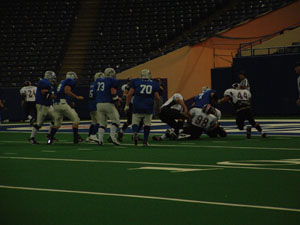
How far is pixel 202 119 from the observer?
59.1ft

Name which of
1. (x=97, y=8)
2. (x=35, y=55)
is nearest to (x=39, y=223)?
(x=35, y=55)

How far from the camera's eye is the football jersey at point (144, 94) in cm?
1602

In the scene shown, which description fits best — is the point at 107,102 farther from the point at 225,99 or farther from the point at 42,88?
the point at 225,99

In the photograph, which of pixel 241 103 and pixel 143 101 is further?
pixel 241 103

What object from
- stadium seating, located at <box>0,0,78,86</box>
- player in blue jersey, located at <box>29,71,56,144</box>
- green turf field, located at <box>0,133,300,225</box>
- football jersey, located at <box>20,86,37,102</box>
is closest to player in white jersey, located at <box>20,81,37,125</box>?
football jersey, located at <box>20,86,37,102</box>

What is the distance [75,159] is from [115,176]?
3.02 m

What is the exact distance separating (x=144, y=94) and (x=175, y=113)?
99.1 inches

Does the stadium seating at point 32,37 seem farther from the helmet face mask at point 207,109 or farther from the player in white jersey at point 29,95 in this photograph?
the helmet face mask at point 207,109

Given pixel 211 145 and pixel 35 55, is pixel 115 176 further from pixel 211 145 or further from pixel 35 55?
pixel 35 55

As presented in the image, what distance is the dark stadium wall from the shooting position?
98.9 ft

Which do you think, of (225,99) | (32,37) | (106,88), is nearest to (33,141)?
(106,88)

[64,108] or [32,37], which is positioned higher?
[32,37]

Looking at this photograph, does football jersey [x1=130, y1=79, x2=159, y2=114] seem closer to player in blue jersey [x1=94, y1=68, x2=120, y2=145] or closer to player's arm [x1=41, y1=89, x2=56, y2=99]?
player in blue jersey [x1=94, y1=68, x2=120, y2=145]

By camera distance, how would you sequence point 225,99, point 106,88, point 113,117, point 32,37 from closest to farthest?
1. point 113,117
2. point 106,88
3. point 225,99
4. point 32,37
